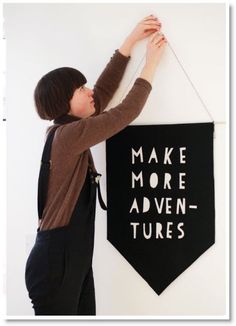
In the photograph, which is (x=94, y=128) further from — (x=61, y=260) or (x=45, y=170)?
(x=61, y=260)

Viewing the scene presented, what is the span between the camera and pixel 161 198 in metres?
1.21

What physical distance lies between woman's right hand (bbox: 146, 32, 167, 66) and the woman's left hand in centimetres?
2

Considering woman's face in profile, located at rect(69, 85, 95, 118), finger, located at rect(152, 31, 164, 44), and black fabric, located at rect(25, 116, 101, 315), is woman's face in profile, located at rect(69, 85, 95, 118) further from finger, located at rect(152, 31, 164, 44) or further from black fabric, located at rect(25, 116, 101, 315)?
finger, located at rect(152, 31, 164, 44)

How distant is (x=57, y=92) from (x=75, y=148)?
0.66ft

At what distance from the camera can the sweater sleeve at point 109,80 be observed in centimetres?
121

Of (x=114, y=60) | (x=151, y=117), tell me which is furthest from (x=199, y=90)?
(x=114, y=60)

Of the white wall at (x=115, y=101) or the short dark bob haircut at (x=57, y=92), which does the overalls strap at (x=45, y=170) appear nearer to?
the short dark bob haircut at (x=57, y=92)

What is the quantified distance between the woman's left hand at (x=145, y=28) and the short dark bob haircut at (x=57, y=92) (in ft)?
0.89

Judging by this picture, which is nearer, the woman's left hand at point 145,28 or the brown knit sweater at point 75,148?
the brown knit sweater at point 75,148

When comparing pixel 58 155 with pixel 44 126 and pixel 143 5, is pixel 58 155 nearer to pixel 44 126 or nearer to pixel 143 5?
pixel 44 126

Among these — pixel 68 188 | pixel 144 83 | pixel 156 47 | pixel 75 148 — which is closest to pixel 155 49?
pixel 156 47

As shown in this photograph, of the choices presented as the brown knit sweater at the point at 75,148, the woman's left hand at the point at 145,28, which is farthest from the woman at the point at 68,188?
the woman's left hand at the point at 145,28

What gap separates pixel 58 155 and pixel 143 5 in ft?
2.11

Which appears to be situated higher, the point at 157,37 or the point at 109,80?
the point at 157,37
